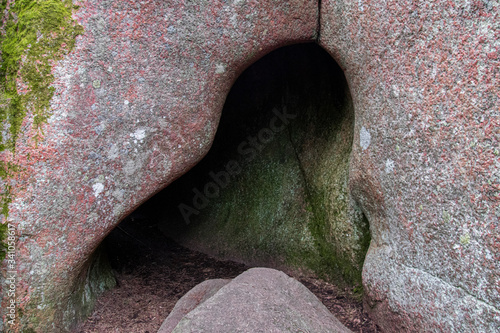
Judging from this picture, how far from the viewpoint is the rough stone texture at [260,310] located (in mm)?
1562

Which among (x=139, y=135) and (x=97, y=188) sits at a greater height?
(x=139, y=135)

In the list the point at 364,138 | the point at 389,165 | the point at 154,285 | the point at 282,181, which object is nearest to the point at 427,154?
the point at 389,165

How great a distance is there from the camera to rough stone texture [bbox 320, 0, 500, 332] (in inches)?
59.1

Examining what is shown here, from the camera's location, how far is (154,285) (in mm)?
2881

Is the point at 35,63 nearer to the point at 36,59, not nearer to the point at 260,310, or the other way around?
the point at 36,59

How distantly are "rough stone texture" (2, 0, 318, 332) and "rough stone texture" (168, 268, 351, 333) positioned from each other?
0.83 m

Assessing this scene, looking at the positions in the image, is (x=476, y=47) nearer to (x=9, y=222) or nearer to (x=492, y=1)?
(x=492, y=1)

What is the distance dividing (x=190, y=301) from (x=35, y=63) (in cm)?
161

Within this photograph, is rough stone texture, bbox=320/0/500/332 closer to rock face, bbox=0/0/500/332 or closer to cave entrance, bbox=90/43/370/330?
rock face, bbox=0/0/500/332

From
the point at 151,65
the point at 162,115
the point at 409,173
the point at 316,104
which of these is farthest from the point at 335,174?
the point at 151,65

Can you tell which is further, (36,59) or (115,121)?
(115,121)

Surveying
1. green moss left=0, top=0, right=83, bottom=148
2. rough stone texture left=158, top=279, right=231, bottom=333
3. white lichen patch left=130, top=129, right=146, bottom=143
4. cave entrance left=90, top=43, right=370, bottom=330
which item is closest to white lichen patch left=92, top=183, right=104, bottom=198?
white lichen patch left=130, top=129, right=146, bottom=143

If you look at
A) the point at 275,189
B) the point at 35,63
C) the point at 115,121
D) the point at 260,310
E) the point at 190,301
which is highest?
the point at 35,63

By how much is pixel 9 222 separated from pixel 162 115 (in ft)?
3.27
